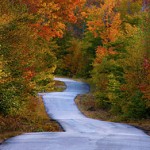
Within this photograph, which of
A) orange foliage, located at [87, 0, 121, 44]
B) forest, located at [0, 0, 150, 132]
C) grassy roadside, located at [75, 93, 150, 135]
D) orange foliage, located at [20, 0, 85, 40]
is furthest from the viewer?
orange foliage, located at [87, 0, 121, 44]

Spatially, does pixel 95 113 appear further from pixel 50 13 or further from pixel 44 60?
pixel 50 13

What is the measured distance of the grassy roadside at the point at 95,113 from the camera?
23800 mm

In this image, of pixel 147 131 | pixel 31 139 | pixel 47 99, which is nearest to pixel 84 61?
pixel 47 99

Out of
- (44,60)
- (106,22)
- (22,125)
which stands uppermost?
(106,22)

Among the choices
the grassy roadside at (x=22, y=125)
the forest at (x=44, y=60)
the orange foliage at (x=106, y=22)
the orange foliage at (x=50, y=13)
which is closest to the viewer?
the grassy roadside at (x=22, y=125)

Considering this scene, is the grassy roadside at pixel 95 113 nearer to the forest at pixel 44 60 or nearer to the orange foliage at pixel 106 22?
the forest at pixel 44 60

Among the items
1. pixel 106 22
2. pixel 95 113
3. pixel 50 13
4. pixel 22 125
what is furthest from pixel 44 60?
pixel 106 22

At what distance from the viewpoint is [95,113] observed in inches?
1300

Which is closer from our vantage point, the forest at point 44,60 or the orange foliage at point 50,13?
the forest at point 44,60

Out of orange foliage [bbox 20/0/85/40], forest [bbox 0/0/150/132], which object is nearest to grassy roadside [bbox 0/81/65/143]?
forest [bbox 0/0/150/132]

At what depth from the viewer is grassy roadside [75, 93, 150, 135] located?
78.1ft

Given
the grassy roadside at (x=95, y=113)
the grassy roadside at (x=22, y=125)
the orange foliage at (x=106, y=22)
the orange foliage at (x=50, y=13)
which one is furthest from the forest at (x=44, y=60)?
the orange foliage at (x=106, y=22)

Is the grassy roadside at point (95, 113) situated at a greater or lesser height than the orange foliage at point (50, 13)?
lesser

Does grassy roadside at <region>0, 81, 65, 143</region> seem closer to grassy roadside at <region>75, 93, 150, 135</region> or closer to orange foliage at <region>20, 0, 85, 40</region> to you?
grassy roadside at <region>75, 93, 150, 135</region>
